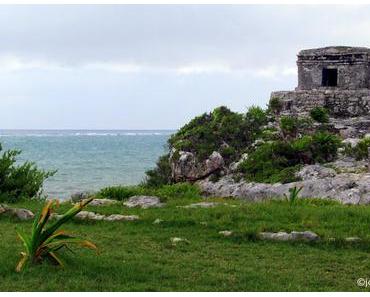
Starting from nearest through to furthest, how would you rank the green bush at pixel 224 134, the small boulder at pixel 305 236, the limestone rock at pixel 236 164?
the small boulder at pixel 305 236 → the limestone rock at pixel 236 164 → the green bush at pixel 224 134

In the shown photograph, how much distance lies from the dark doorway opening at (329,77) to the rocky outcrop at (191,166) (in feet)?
22.9

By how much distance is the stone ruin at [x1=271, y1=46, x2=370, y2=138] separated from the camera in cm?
2438

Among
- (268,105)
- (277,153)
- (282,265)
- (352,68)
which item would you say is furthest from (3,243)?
(352,68)

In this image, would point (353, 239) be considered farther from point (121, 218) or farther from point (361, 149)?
point (361, 149)

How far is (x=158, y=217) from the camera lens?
12.1m

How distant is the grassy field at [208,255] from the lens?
7590mm

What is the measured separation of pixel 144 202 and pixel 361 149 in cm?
888

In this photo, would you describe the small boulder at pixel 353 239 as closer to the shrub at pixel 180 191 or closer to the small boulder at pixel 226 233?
the small boulder at pixel 226 233

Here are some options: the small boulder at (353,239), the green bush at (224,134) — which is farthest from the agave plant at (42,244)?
the green bush at (224,134)

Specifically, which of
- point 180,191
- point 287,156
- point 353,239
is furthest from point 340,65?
point 353,239

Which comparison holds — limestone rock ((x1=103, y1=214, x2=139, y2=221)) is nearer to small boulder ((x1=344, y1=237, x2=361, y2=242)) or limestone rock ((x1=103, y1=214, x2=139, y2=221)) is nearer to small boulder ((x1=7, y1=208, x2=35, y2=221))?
small boulder ((x1=7, y1=208, x2=35, y2=221))

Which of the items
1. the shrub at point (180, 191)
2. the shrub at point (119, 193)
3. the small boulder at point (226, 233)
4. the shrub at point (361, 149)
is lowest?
the shrub at point (180, 191)

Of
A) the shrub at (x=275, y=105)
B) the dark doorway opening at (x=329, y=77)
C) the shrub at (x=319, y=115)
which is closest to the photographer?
the shrub at (x=319, y=115)
